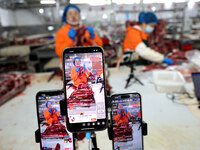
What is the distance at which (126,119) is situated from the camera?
2.77ft

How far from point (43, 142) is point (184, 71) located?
216 cm

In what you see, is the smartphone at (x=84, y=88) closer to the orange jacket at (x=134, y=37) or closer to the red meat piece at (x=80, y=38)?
the red meat piece at (x=80, y=38)

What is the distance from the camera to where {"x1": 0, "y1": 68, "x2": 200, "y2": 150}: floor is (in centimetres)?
120

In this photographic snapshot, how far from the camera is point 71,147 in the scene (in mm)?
888

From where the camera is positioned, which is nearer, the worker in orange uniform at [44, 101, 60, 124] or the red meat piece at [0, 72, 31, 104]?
the worker in orange uniform at [44, 101, 60, 124]

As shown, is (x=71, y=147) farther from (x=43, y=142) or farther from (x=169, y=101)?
(x=169, y=101)

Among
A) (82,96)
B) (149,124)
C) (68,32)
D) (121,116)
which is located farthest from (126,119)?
(68,32)

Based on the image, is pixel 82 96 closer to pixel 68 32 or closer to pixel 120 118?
pixel 120 118

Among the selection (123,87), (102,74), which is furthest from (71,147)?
(123,87)

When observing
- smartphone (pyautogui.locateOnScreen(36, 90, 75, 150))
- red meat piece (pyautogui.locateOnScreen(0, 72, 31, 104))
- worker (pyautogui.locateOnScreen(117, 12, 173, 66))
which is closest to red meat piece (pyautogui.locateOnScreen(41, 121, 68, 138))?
smartphone (pyautogui.locateOnScreen(36, 90, 75, 150))

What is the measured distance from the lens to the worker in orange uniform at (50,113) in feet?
2.80

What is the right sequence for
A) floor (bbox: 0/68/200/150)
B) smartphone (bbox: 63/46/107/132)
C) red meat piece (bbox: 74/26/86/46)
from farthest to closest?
red meat piece (bbox: 74/26/86/46) → floor (bbox: 0/68/200/150) → smartphone (bbox: 63/46/107/132)

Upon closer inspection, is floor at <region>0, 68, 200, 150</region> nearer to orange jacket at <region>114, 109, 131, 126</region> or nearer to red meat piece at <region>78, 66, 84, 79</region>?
orange jacket at <region>114, 109, 131, 126</region>

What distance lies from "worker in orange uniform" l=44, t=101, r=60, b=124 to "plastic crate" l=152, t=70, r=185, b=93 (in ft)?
4.87
